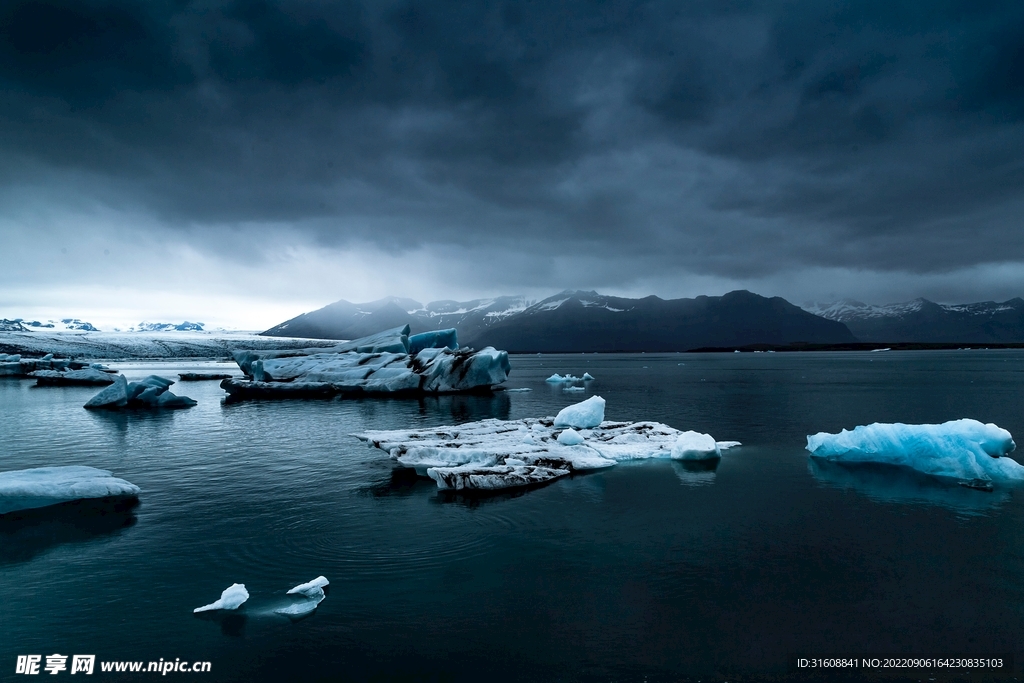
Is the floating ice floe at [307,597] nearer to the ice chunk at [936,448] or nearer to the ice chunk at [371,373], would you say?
the ice chunk at [936,448]

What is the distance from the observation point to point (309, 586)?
8.57 m

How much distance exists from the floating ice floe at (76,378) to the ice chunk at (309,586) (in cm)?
6274

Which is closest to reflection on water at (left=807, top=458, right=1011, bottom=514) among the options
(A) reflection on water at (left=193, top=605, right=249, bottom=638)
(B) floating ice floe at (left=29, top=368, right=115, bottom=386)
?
(A) reflection on water at (left=193, top=605, right=249, bottom=638)

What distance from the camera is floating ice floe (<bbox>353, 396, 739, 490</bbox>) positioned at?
15.3 meters

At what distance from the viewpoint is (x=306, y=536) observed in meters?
11.2

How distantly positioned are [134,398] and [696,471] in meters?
39.4

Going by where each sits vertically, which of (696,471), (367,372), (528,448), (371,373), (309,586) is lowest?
Result: (696,471)

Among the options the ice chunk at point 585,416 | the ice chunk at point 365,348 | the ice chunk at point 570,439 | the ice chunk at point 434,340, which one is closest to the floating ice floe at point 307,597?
the ice chunk at point 570,439

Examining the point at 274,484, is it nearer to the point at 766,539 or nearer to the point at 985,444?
the point at 766,539

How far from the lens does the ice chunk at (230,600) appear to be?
8008 mm

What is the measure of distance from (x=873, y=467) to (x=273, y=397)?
144 feet

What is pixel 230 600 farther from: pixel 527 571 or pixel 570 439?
pixel 570 439

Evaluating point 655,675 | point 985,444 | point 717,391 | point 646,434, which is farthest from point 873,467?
point 717,391

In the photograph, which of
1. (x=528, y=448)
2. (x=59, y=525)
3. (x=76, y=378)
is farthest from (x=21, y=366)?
(x=528, y=448)
